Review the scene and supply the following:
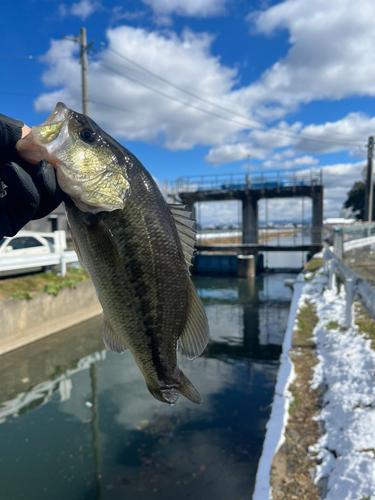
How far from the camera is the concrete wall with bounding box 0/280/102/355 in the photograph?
30.9ft

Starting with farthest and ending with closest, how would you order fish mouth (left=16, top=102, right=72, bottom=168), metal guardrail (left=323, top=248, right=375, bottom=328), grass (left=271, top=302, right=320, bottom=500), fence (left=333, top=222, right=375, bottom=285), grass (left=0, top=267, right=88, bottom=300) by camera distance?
fence (left=333, top=222, right=375, bottom=285) → grass (left=0, top=267, right=88, bottom=300) → metal guardrail (left=323, top=248, right=375, bottom=328) → grass (left=271, top=302, right=320, bottom=500) → fish mouth (left=16, top=102, right=72, bottom=168)

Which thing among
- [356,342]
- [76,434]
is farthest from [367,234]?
[76,434]

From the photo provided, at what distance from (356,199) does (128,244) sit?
4987 centimetres

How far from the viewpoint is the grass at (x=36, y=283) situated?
1019 cm

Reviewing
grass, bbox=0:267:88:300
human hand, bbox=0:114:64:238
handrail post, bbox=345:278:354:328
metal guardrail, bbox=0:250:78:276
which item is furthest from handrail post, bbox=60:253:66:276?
human hand, bbox=0:114:64:238

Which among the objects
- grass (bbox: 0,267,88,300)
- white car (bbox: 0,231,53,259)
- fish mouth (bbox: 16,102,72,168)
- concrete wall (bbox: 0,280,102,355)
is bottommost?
concrete wall (bbox: 0,280,102,355)

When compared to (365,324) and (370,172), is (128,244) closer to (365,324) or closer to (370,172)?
(365,324)

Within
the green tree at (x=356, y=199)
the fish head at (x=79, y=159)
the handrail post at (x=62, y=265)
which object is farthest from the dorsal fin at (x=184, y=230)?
the green tree at (x=356, y=199)

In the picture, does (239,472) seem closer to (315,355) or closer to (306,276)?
(315,355)

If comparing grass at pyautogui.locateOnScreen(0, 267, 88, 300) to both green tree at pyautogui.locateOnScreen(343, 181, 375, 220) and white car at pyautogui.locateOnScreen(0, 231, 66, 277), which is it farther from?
green tree at pyautogui.locateOnScreen(343, 181, 375, 220)

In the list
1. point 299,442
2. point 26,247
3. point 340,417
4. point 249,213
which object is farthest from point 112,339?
point 249,213

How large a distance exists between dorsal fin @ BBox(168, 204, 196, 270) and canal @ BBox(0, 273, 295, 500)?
3.88 metres

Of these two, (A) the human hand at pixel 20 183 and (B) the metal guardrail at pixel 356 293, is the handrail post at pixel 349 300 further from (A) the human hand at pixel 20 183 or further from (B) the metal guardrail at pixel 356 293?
(A) the human hand at pixel 20 183

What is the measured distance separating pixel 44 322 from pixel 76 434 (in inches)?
220
